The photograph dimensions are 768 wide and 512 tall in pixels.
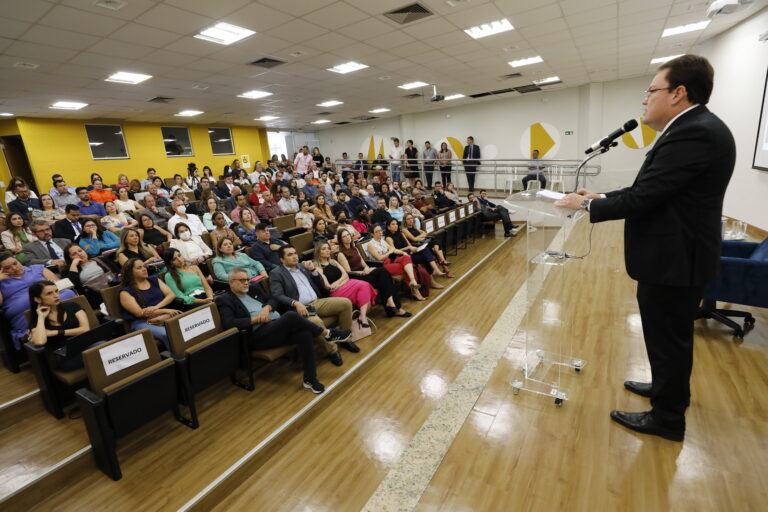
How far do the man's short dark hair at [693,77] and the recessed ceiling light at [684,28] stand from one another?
595 centimetres

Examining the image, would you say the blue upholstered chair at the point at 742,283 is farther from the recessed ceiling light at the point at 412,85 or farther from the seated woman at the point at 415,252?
the recessed ceiling light at the point at 412,85

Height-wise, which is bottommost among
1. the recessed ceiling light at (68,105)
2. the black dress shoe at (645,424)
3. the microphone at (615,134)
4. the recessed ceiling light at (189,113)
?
the black dress shoe at (645,424)

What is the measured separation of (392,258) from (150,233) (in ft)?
10.2

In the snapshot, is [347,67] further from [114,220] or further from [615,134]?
[615,134]

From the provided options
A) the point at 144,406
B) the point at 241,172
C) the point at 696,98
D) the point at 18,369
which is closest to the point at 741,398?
the point at 696,98

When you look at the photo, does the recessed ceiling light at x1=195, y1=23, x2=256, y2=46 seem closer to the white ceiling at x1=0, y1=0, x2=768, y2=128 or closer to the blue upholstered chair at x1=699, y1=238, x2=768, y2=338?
the white ceiling at x1=0, y1=0, x2=768, y2=128

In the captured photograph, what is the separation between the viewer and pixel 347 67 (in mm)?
6652

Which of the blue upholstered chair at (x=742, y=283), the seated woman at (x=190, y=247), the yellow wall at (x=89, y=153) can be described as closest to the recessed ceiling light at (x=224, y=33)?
the seated woman at (x=190, y=247)

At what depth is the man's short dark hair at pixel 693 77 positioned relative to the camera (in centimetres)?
154

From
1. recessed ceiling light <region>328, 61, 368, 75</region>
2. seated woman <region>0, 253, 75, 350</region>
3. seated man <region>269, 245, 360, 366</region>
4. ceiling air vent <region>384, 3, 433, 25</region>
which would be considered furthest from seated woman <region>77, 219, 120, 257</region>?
recessed ceiling light <region>328, 61, 368, 75</region>

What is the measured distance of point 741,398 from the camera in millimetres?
2285

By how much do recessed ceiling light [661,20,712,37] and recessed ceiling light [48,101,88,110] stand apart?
10.9 meters

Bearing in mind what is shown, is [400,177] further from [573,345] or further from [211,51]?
[573,345]

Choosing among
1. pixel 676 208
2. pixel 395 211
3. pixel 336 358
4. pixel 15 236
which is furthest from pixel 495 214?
pixel 15 236
